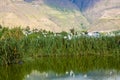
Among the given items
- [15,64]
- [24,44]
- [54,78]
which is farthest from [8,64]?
[54,78]

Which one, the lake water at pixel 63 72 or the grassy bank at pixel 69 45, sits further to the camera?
the grassy bank at pixel 69 45

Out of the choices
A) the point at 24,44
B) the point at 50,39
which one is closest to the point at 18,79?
the point at 24,44

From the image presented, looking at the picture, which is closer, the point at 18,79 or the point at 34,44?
the point at 18,79

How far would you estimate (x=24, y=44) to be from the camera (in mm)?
98562

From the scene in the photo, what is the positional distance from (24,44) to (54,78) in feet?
164

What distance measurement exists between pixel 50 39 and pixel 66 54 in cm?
564

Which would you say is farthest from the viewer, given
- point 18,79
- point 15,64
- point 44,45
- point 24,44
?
point 44,45

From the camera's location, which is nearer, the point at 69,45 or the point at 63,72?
the point at 63,72

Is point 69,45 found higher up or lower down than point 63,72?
higher up

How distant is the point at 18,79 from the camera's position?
161 feet

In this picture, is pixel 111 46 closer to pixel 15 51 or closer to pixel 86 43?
pixel 86 43

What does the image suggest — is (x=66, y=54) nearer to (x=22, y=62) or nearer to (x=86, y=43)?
(x=86, y=43)

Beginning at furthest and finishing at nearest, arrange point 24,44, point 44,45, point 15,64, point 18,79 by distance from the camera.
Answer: point 44,45 → point 24,44 → point 15,64 → point 18,79

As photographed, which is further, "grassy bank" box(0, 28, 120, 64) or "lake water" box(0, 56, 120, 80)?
"grassy bank" box(0, 28, 120, 64)
